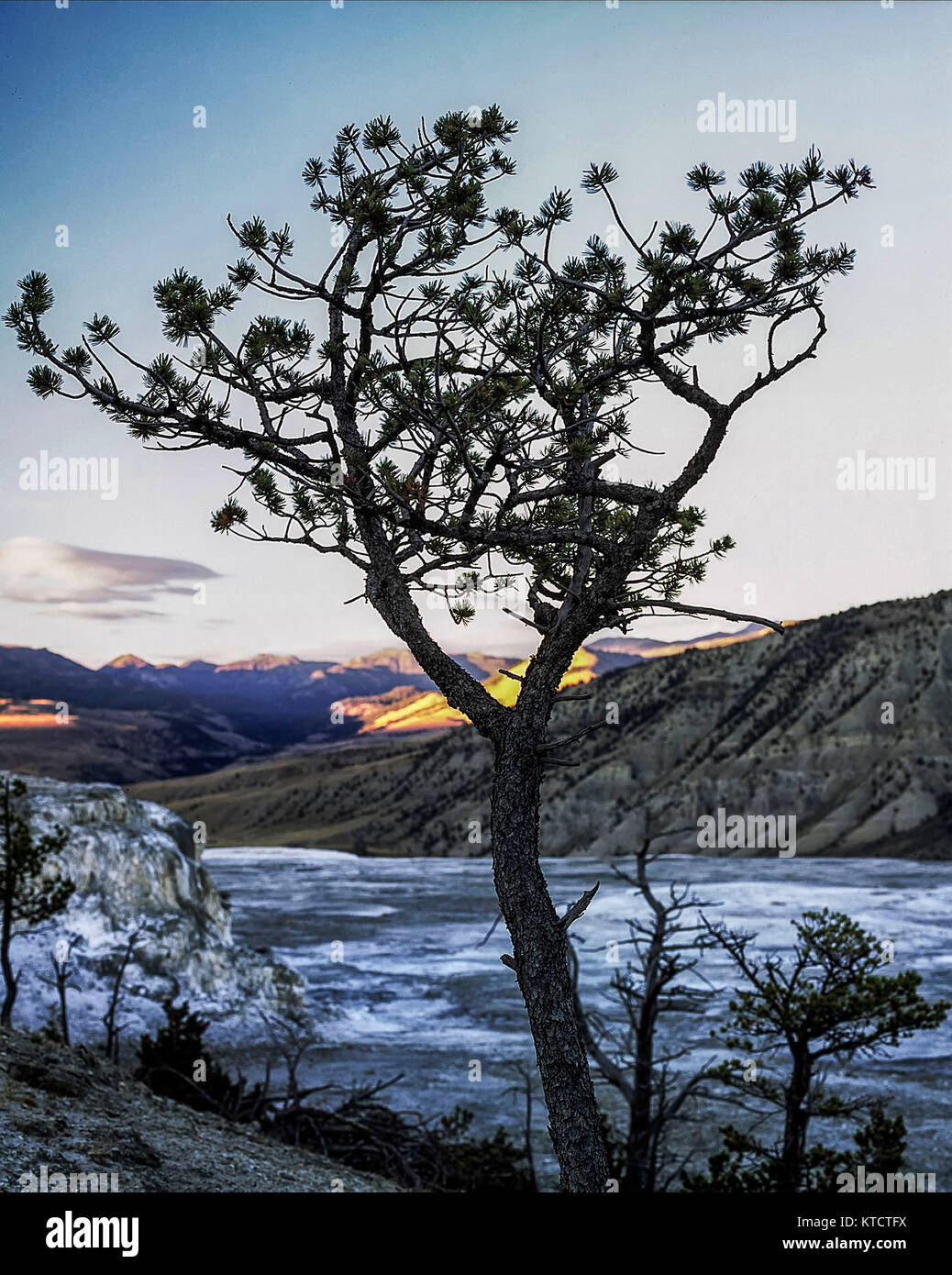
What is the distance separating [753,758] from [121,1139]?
5802 centimetres

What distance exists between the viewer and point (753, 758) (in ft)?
210

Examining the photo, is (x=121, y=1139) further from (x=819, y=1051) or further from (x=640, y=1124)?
(x=819, y=1051)

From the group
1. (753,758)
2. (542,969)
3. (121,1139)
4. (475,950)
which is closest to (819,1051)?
(121,1139)

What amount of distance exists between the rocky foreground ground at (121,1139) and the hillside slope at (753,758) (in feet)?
124

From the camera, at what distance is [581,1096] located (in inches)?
220

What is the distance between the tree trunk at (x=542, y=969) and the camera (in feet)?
18.2

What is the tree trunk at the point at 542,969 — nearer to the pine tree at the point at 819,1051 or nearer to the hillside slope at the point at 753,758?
the pine tree at the point at 819,1051

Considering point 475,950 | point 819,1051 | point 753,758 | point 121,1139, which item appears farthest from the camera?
point 753,758

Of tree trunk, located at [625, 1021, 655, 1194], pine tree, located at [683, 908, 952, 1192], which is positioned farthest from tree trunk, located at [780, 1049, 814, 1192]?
tree trunk, located at [625, 1021, 655, 1194]

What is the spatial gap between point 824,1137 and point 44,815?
47.7 feet

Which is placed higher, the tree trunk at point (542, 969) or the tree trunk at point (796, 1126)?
the tree trunk at point (542, 969)

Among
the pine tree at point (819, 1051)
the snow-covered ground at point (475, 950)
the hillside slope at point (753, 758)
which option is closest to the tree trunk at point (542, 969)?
the pine tree at point (819, 1051)

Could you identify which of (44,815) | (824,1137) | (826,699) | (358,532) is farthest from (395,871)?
(358,532)

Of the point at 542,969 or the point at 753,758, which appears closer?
the point at 542,969
